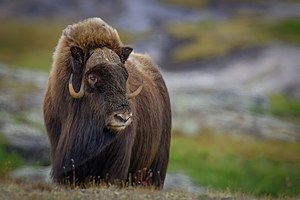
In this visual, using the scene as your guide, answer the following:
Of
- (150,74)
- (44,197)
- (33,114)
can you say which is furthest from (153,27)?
(44,197)

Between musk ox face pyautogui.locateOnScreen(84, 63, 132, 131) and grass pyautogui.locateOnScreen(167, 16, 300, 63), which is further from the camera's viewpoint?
grass pyautogui.locateOnScreen(167, 16, 300, 63)

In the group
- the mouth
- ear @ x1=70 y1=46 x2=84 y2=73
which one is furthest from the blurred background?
the mouth

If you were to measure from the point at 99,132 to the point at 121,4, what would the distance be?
6448 cm

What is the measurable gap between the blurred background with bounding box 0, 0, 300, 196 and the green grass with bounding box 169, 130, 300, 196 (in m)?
0.04

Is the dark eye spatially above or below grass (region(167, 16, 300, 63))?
below

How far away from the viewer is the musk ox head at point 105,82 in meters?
10.4

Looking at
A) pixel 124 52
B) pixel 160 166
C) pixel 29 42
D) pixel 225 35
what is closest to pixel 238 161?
pixel 160 166

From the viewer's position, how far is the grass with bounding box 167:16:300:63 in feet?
175

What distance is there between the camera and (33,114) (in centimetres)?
2967

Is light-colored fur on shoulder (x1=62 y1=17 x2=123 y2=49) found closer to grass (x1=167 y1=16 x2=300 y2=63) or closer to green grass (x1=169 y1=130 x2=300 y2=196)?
green grass (x1=169 y1=130 x2=300 y2=196)

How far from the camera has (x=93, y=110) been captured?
1090 cm

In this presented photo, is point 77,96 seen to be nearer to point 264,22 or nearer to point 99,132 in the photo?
point 99,132

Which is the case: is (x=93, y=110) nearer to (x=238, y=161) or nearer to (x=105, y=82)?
(x=105, y=82)

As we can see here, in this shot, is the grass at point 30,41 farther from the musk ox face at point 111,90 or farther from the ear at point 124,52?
the musk ox face at point 111,90
